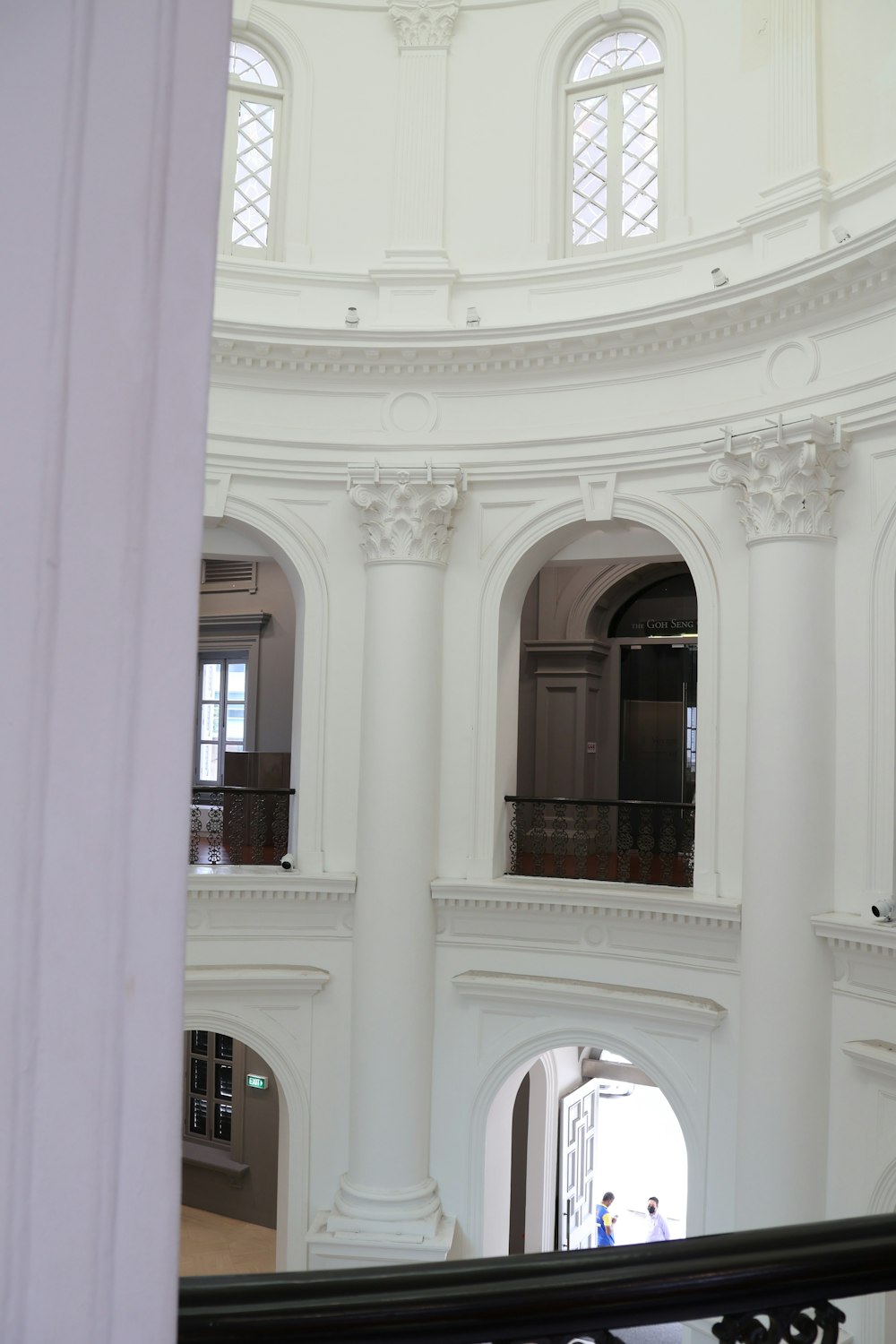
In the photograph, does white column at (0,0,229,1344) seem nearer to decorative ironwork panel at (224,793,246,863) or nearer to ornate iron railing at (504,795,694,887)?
ornate iron railing at (504,795,694,887)

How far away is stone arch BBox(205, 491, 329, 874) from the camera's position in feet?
39.1

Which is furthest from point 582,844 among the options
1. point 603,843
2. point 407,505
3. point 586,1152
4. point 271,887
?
point 586,1152

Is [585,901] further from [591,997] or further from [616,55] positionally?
[616,55]

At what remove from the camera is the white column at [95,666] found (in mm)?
1167

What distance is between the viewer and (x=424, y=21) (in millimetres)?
12344

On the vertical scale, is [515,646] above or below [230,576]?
below

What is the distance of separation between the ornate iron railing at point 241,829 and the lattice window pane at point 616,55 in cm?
826

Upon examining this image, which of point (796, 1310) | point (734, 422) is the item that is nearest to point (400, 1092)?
point (734, 422)

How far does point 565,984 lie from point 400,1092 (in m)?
1.93

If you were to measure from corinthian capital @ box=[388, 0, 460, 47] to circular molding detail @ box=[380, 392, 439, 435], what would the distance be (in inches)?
154

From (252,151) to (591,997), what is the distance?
9.73 metres

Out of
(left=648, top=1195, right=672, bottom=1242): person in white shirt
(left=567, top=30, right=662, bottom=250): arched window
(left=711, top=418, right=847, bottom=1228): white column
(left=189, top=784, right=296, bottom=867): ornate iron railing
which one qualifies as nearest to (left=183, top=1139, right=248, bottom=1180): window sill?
(left=648, top=1195, right=672, bottom=1242): person in white shirt

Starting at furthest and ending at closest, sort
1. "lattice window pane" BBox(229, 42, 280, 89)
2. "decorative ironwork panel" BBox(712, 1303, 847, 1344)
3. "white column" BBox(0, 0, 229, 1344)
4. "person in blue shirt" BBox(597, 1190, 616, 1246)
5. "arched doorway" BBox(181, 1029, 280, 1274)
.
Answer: "arched doorway" BBox(181, 1029, 280, 1274)
"person in blue shirt" BBox(597, 1190, 616, 1246)
"lattice window pane" BBox(229, 42, 280, 89)
"decorative ironwork panel" BBox(712, 1303, 847, 1344)
"white column" BBox(0, 0, 229, 1344)

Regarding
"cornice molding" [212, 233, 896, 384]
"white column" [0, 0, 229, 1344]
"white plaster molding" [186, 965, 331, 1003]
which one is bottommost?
"white plaster molding" [186, 965, 331, 1003]
